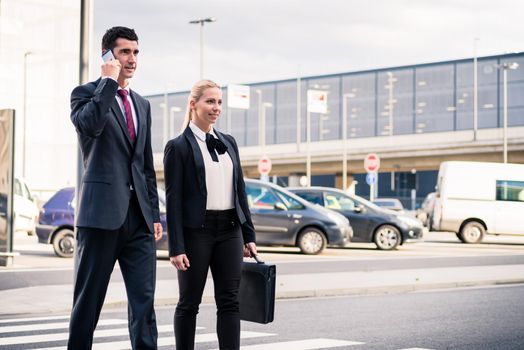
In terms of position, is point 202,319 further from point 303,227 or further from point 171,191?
point 303,227

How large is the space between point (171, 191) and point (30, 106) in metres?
42.5

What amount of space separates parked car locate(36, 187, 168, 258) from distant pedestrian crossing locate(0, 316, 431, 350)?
30.8 ft

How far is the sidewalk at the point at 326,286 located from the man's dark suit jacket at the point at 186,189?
4908 millimetres

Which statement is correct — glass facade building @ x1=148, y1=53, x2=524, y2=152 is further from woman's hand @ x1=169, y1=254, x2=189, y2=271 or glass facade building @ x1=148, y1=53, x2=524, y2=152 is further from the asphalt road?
woman's hand @ x1=169, y1=254, x2=189, y2=271

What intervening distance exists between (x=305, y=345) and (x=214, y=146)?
8.92 ft

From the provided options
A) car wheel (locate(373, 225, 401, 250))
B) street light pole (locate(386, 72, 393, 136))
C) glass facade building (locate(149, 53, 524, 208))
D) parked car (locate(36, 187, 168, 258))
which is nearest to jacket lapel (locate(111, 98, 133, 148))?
parked car (locate(36, 187, 168, 258))

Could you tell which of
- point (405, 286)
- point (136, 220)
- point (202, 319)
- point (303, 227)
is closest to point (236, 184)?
point (136, 220)

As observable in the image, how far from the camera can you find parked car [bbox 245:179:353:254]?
799 inches

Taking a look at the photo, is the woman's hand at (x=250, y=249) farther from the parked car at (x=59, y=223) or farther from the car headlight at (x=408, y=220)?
the car headlight at (x=408, y=220)

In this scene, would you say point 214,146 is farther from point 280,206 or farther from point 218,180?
point 280,206

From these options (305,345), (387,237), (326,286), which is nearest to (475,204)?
(387,237)

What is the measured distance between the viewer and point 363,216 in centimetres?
2312

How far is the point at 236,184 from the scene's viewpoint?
571 cm

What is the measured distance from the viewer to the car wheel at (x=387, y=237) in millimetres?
23219
